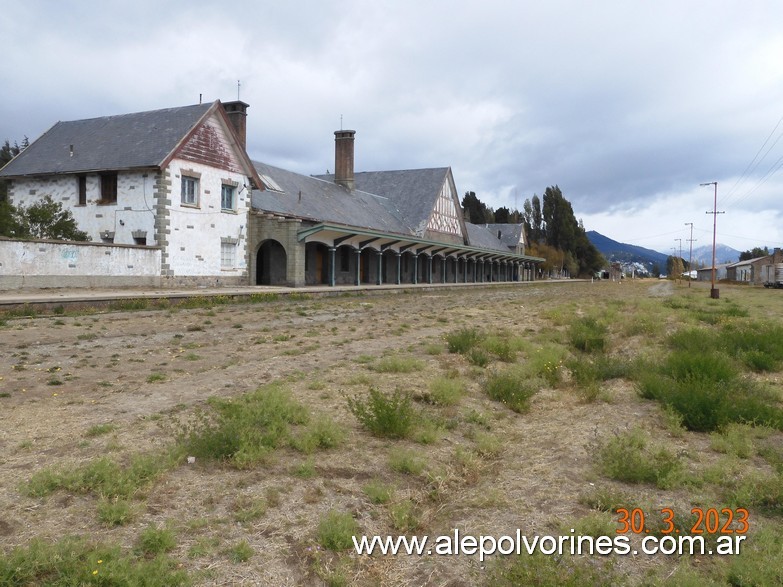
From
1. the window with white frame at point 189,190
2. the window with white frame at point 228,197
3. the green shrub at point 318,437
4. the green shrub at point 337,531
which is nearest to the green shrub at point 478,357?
the green shrub at point 318,437

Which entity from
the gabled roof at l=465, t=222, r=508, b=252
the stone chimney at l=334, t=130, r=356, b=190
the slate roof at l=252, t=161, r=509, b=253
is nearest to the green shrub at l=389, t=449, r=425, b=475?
the slate roof at l=252, t=161, r=509, b=253

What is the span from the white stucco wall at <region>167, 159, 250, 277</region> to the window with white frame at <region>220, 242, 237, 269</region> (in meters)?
0.14

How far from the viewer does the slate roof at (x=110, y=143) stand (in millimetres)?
23000

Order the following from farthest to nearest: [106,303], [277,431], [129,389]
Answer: [106,303] → [129,389] → [277,431]

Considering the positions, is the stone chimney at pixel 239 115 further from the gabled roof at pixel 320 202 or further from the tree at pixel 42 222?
the tree at pixel 42 222

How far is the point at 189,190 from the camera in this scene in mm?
24109

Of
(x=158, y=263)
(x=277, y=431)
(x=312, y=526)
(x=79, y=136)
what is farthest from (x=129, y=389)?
(x=79, y=136)

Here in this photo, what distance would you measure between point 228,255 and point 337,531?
79.4 feet

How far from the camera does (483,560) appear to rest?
122 inches

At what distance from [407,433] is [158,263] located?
1983cm

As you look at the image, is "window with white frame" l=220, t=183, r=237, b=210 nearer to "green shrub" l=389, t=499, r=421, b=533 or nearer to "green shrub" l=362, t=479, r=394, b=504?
"green shrub" l=362, t=479, r=394, b=504

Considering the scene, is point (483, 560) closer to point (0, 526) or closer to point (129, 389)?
point (0, 526)
